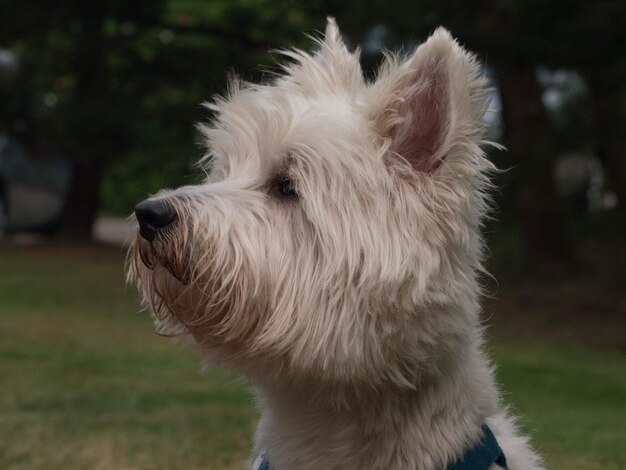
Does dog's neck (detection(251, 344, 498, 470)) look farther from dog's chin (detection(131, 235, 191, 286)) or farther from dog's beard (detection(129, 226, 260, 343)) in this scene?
dog's chin (detection(131, 235, 191, 286))

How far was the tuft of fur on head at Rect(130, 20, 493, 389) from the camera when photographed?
3111 mm

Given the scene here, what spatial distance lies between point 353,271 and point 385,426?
498mm

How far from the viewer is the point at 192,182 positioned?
5.36 m

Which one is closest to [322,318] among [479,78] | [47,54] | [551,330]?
[479,78]

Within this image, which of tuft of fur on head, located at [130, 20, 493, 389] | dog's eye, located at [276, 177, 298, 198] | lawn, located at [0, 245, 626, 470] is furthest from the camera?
lawn, located at [0, 245, 626, 470]

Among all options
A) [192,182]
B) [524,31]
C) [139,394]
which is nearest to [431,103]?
[192,182]

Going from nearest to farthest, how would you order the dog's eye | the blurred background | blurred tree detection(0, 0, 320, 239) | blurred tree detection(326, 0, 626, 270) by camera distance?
the dog's eye, the blurred background, blurred tree detection(326, 0, 626, 270), blurred tree detection(0, 0, 320, 239)

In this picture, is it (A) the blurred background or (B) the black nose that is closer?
(B) the black nose

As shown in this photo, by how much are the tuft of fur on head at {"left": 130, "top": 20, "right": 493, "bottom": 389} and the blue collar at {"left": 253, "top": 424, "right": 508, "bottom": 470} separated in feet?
0.92

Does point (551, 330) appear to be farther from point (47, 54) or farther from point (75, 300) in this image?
point (47, 54)

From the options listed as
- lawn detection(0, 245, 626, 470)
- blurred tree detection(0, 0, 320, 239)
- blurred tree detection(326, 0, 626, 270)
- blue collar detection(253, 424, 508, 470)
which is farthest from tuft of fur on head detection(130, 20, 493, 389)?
blurred tree detection(0, 0, 320, 239)

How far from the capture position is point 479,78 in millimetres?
3254

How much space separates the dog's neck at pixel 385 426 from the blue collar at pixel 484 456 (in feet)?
0.08

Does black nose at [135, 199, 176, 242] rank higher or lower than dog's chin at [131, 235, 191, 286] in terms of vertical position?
higher
